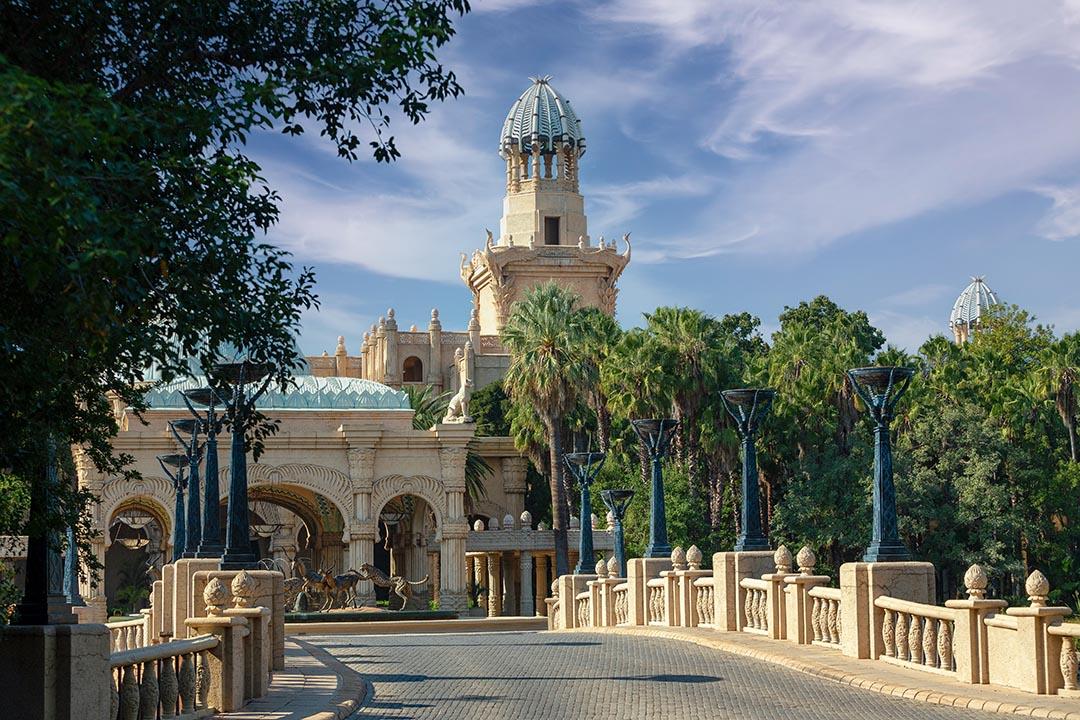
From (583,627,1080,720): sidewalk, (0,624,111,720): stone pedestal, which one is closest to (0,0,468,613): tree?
(0,624,111,720): stone pedestal

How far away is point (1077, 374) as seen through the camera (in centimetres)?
6425

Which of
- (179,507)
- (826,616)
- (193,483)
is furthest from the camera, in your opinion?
(179,507)

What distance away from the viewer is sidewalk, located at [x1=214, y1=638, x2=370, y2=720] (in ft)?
53.6

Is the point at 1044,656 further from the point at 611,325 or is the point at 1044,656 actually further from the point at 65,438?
the point at 611,325

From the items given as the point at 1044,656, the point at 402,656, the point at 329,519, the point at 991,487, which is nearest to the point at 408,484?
the point at 329,519

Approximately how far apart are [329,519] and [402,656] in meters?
39.9

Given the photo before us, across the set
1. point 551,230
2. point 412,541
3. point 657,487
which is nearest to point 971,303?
point 551,230

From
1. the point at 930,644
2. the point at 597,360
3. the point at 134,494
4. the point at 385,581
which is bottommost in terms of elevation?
the point at 385,581

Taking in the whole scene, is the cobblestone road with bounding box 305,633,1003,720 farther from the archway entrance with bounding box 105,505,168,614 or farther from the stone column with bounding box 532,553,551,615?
the stone column with bounding box 532,553,551,615

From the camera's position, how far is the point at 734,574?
27.1 m

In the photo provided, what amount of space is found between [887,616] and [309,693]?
722 cm

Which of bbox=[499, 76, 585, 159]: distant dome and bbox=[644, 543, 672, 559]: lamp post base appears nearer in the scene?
bbox=[644, 543, 672, 559]: lamp post base

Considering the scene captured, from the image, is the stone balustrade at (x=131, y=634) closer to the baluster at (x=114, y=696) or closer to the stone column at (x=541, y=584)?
the baluster at (x=114, y=696)

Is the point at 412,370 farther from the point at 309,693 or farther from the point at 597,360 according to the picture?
the point at 309,693
